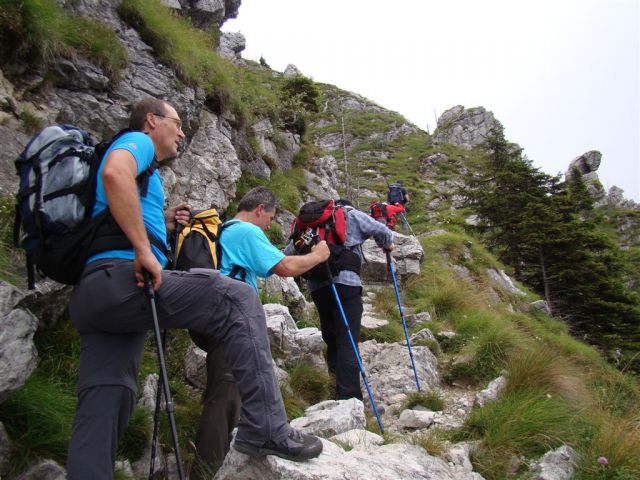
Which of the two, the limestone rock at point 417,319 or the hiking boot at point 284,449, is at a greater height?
the limestone rock at point 417,319

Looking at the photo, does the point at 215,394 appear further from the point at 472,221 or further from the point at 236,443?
the point at 472,221

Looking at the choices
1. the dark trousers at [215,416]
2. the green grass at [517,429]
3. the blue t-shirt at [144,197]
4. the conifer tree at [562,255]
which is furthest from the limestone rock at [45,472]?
the conifer tree at [562,255]

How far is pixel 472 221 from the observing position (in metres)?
26.5

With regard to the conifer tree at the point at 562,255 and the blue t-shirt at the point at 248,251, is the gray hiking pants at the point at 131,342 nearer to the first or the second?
the blue t-shirt at the point at 248,251

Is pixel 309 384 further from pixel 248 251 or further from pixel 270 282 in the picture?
pixel 270 282

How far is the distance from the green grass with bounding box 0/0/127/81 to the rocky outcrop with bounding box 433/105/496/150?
58545mm

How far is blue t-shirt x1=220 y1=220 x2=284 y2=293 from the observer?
11.6 feet

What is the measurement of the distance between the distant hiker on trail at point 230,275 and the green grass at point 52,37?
16.3 feet

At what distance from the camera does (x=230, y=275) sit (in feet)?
12.2

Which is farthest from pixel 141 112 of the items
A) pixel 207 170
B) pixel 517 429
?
pixel 207 170

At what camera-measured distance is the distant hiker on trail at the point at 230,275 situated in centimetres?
341

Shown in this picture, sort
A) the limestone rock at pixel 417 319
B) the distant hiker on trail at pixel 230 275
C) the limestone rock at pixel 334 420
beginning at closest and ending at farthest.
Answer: the distant hiker on trail at pixel 230 275
the limestone rock at pixel 334 420
the limestone rock at pixel 417 319

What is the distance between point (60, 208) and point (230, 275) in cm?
152

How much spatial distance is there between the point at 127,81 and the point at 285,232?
5381 mm
